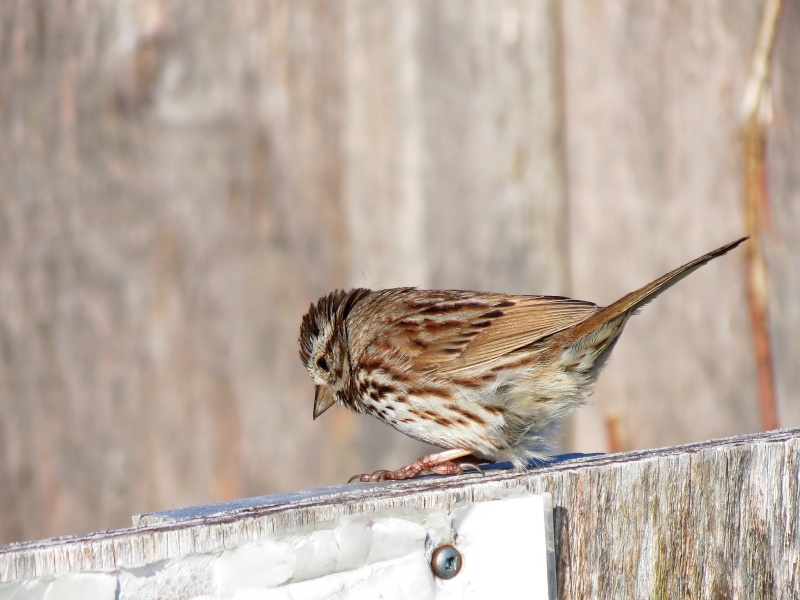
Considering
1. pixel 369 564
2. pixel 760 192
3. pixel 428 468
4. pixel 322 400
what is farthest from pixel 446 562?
pixel 760 192

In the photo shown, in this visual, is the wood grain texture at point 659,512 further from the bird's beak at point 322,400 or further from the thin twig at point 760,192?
the thin twig at point 760,192

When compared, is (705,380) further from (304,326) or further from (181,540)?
(181,540)

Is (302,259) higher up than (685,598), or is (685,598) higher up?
(302,259)

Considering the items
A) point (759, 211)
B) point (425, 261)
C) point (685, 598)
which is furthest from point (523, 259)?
point (685, 598)

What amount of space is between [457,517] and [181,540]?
41cm

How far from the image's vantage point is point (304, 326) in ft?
9.67

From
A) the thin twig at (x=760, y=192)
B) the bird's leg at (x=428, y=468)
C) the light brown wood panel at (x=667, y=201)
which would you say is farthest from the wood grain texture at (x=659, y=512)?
the thin twig at (x=760, y=192)

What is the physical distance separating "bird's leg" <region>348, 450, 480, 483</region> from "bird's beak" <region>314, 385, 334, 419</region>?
29cm

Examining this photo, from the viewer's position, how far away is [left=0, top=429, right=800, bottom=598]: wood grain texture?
5.62ft

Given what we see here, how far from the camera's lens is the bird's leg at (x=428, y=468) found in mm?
2508

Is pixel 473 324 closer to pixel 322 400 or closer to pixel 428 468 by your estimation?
pixel 322 400

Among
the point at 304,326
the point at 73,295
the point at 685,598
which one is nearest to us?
the point at 685,598

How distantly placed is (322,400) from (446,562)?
1399mm

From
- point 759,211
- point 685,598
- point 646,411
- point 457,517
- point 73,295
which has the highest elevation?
point 759,211
